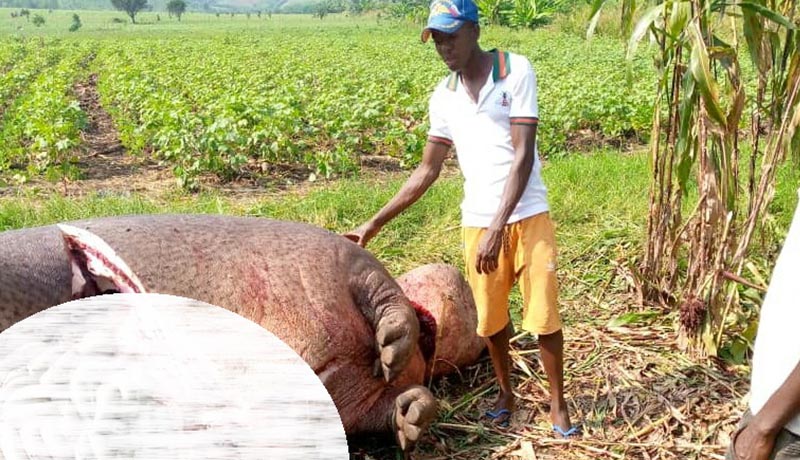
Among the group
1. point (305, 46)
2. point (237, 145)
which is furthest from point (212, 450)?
point (305, 46)

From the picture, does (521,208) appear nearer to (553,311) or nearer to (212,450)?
(553,311)

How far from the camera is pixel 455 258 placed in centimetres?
525

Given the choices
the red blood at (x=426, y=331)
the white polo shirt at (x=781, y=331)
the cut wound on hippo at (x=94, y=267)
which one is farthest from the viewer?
the red blood at (x=426, y=331)

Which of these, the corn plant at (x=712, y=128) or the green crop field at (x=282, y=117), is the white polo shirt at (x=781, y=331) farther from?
the green crop field at (x=282, y=117)

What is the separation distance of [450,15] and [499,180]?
2.14 feet

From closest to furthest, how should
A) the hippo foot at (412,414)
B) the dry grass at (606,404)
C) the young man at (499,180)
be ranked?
1. the hippo foot at (412,414)
2. the young man at (499,180)
3. the dry grass at (606,404)

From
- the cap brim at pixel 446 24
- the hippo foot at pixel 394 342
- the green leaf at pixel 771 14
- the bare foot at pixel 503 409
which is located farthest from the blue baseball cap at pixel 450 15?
the bare foot at pixel 503 409

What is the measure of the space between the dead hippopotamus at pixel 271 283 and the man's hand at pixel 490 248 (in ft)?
1.19

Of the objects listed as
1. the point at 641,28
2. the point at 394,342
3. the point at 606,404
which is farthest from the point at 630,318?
the point at 394,342

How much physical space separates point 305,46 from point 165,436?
30279mm

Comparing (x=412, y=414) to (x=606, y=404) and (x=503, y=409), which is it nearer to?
(x=503, y=409)

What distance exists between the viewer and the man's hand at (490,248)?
10.4 ft

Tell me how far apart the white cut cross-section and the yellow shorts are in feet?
5.71

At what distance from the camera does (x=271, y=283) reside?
10.2ft
